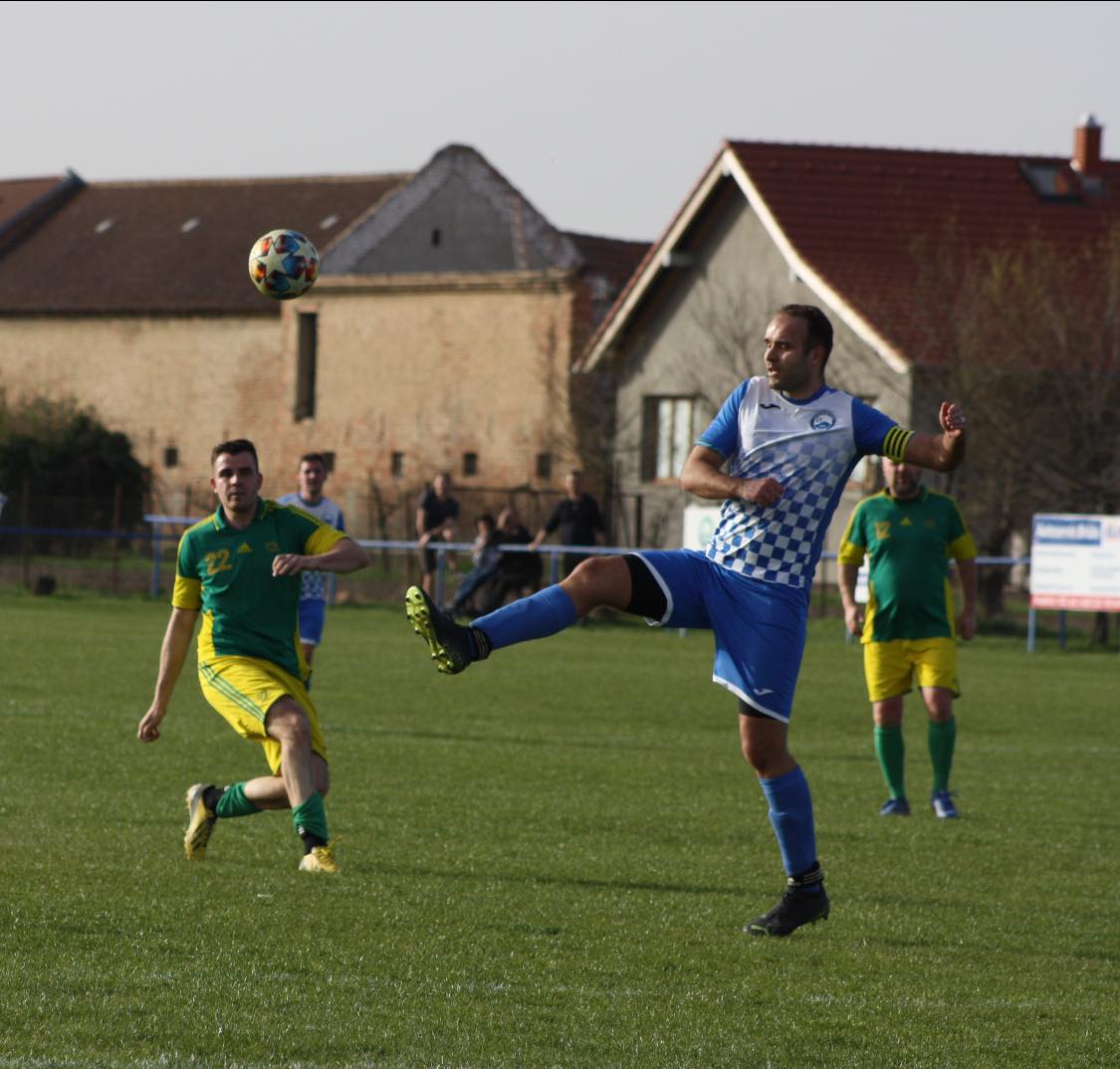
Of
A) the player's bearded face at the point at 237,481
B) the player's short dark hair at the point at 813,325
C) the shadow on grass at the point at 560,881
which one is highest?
the player's short dark hair at the point at 813,325

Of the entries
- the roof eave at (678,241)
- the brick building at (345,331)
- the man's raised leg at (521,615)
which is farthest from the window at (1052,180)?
the man's raised leg at (521,615)

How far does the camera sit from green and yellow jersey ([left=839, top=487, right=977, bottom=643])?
12180 millimetres

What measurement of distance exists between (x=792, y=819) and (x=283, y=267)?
185 inches

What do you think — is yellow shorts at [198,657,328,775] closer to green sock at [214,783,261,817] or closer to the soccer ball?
green sock at [214,783,261,817]

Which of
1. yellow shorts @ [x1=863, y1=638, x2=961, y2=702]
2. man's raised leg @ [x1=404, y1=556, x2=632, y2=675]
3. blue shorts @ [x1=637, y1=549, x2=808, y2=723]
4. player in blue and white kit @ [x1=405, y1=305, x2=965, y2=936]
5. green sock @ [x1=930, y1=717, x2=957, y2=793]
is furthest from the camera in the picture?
green sock @ [x1=930, y1=717, x2=957, y2=793]

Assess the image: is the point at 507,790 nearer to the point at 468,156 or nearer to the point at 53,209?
the point at 468,156

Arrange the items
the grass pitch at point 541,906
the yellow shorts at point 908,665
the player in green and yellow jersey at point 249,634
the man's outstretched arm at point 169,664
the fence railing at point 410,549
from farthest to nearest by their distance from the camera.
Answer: the fence railing at point 410,549, the yellow shorts at point 908,665, the man's outstretched arm at point 169,664, the player in green and yellow jersey at point 249,634, the grass pitch at point 541,906

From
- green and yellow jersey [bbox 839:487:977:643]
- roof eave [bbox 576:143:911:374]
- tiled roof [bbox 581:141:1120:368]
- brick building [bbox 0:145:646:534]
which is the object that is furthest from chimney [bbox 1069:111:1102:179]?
green and yellow jersey [bbox 839:487:977:643]

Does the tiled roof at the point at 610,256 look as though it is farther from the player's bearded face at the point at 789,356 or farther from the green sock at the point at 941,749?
the player's bearded face at the point at 789,356

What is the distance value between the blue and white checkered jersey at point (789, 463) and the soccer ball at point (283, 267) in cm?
411

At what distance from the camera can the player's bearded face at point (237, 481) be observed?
905 cm

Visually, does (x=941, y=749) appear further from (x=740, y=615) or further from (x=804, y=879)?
(x=740, y=615)

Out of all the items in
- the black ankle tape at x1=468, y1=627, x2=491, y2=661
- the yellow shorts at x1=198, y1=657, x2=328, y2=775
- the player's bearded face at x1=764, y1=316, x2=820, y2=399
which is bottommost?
the yellow shorts at x1=198, y1=657, x2=328, y2=775

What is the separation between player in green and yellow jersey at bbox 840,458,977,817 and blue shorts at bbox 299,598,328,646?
440 cm
